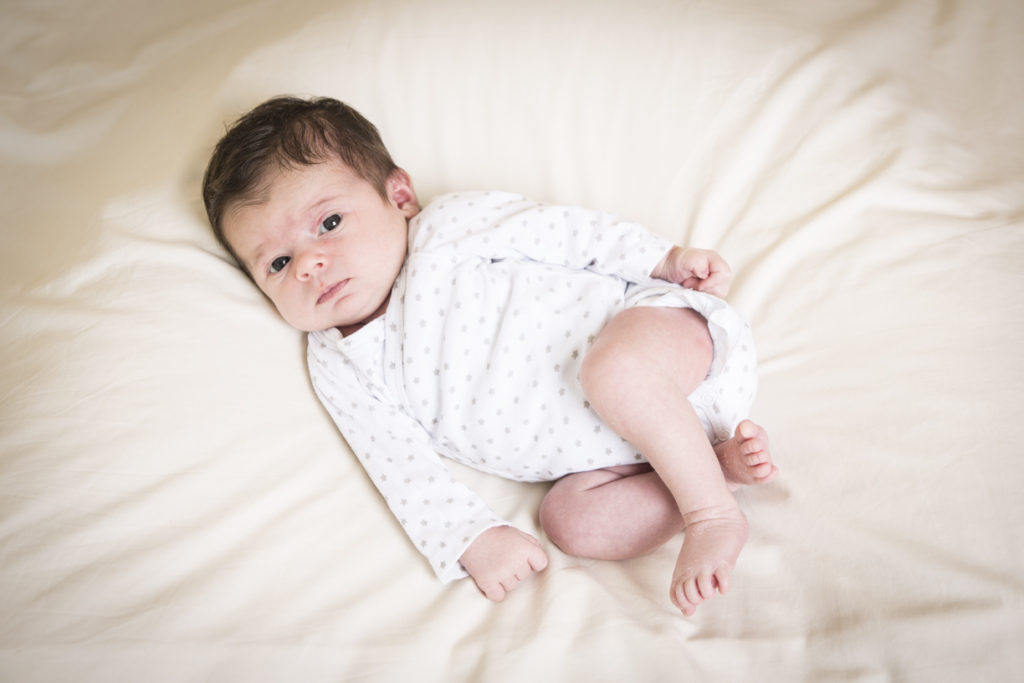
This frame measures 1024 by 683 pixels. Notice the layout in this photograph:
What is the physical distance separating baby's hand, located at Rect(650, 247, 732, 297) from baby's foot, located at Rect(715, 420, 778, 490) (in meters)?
0.27

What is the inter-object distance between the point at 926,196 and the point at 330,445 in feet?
3.75

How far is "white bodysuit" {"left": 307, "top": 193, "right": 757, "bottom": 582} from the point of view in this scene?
1144mm

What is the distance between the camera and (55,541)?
3.10 ft

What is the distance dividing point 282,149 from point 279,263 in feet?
0.64

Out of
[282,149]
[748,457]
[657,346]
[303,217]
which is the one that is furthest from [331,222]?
[748,457]

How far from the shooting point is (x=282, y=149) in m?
1.26

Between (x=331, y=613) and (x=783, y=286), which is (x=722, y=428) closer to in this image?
(x=783, y=286)

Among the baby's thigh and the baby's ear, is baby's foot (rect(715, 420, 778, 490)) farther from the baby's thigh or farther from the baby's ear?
the baby's ear

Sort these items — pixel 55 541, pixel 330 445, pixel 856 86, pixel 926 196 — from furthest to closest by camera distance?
pixel 856 86, pixel 926 196, pixel 330 445, pixel 55 541

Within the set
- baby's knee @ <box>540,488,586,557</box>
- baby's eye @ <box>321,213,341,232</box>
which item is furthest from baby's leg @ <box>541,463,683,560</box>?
baby's eye @ <box>321,213,341,232</box>

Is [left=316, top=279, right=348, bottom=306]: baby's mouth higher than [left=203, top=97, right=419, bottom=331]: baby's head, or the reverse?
[left=203, top=97, right=419, bottom=331]: baby's head

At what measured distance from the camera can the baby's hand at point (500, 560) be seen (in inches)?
41.5

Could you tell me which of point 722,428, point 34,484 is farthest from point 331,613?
point 722,428

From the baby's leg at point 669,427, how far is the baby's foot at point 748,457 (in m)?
0.03
